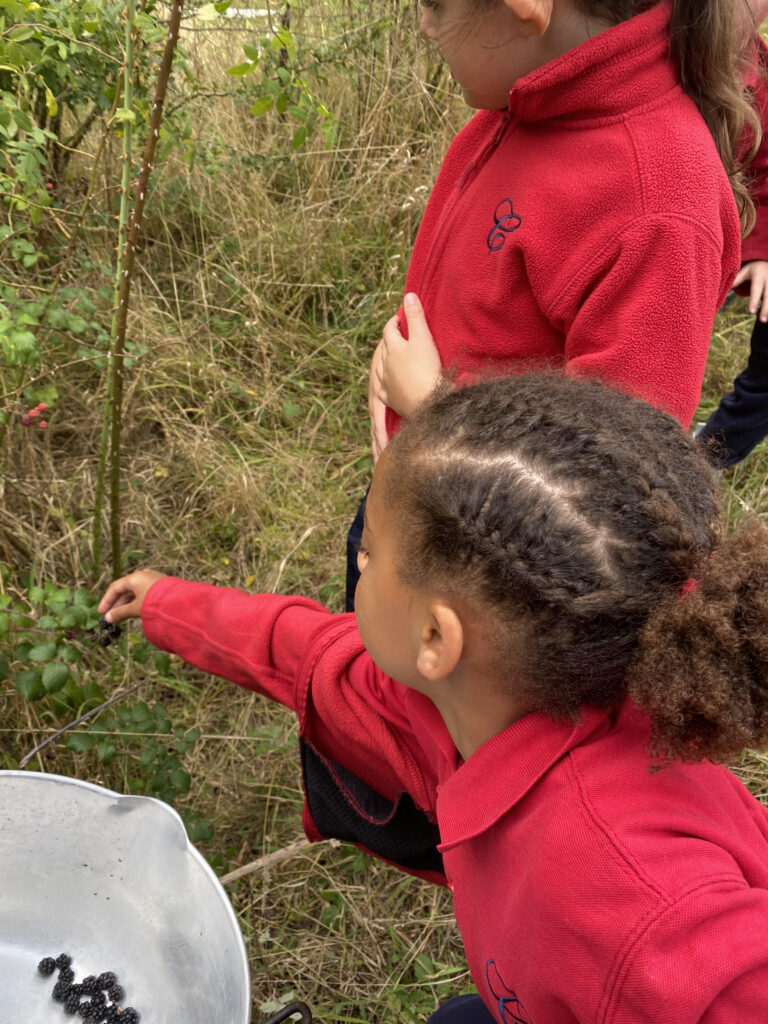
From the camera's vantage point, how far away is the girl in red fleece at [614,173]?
1072 mm

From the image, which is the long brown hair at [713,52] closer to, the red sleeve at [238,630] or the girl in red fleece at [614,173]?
the girl in red fleece at [614,173]

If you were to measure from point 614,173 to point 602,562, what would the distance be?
0.63 meters

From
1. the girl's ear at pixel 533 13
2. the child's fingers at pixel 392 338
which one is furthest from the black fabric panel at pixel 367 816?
the girl's ear at pixel 533 13

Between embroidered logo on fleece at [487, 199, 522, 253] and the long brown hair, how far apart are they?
0.91ft

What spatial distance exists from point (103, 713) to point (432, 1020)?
3.32ft

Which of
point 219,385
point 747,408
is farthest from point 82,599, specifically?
point 747,408

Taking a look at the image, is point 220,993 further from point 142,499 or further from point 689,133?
point 142,499

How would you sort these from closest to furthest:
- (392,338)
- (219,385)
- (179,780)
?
(392,338), (179,780), (219,385)

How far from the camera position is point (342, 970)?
5.74ft

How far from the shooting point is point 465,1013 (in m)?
1.20

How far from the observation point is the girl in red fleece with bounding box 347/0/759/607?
3.52 feet

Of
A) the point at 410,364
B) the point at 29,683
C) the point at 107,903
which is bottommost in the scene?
the point at 107,903

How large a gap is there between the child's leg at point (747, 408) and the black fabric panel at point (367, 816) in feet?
4.22

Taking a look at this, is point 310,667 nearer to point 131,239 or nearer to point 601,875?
point 601,875
